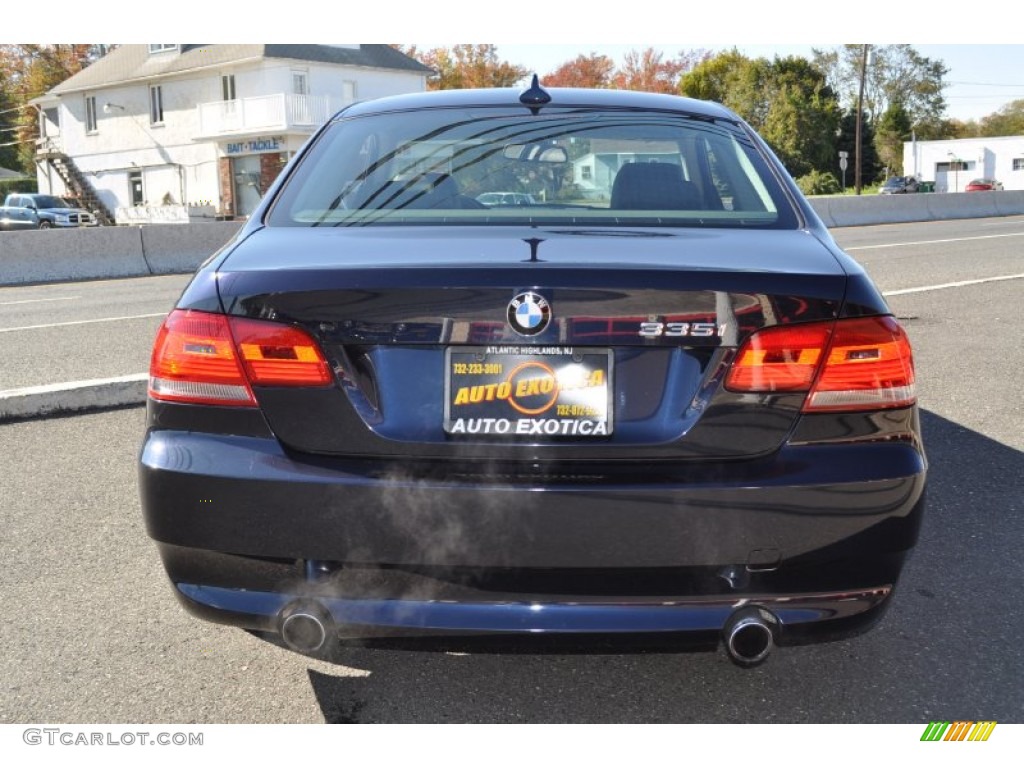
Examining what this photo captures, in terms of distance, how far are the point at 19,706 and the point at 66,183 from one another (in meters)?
54.7

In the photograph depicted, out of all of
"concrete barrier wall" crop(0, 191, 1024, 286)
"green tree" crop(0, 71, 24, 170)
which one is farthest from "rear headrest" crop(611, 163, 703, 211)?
"green tree" crop(0, 71, 24, 170)

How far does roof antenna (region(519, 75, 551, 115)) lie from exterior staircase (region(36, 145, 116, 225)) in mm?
51634

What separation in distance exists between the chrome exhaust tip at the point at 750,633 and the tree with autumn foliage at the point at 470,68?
66.1 meters

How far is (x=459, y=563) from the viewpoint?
2383 millimetres

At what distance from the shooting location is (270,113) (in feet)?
146

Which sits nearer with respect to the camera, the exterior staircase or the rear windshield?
the rear windshield

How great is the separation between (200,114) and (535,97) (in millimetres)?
47135

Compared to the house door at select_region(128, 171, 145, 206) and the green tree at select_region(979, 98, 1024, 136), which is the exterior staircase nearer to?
the house door at select_region(128, 171, 145, 206)

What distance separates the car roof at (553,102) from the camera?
3658 mm

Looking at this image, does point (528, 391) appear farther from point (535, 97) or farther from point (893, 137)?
point (893, 137)

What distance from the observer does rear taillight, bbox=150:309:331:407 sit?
243 cm

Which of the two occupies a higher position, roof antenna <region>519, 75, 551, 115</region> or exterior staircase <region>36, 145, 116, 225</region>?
exterior staircase <region>36, 145, 116, 225</region>

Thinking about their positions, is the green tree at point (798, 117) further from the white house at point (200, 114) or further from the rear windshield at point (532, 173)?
the rear windshield at point (532, 173)
